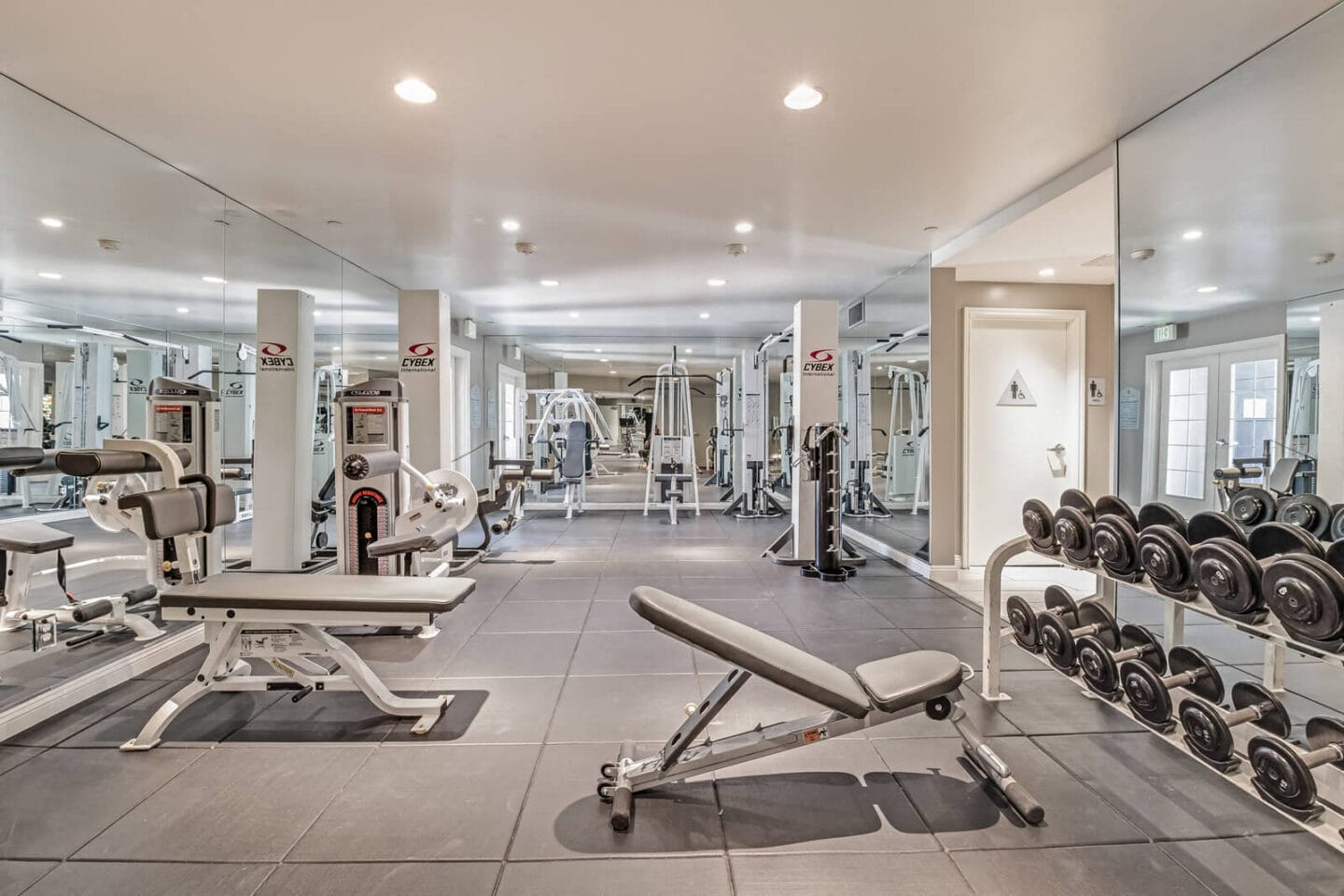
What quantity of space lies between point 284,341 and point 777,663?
447 cm

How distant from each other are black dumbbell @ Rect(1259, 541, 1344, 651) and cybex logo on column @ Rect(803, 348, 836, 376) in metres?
3.77

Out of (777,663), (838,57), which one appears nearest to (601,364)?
(838,57)

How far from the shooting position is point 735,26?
6.74 feet

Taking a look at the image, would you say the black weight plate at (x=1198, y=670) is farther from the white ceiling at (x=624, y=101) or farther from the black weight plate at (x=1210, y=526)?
the white ceiling at (x=624, y=101)

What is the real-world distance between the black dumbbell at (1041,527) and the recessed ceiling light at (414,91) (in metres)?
2.99

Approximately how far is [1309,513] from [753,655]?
84.6 inches

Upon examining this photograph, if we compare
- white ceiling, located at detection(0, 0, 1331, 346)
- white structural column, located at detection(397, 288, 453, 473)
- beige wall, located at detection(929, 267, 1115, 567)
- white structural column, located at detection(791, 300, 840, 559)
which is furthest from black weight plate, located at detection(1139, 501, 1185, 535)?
white structural column, located at detection(397, 288, 453, 473)

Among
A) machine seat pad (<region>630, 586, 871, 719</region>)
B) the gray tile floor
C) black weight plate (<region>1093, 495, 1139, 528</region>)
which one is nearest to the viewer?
the gray tile floor

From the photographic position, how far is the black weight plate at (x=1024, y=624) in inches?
94.0

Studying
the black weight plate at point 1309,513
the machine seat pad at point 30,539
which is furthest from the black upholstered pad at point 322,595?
the black weight plate at point 1309,513

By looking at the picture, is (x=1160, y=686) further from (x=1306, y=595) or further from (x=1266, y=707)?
(x=1306, y=595)

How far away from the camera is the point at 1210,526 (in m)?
2.03

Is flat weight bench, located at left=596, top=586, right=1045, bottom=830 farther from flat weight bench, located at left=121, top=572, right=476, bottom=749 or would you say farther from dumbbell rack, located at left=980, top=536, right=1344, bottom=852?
flat weight bench, located at left=121, top=572, right=476, bottom=749

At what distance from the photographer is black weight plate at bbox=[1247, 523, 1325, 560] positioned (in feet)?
5.89
